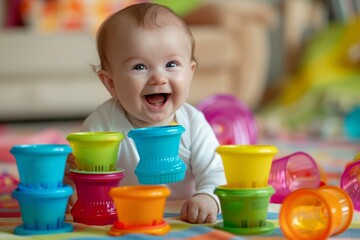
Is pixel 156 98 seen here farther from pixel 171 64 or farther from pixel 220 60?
pixel 220 60

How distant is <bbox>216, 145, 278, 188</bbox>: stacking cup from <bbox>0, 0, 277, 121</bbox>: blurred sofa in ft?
6.97

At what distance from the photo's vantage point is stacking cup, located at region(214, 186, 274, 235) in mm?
1050

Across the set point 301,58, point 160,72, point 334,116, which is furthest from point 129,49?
point 301,58

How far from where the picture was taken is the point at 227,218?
108 cm

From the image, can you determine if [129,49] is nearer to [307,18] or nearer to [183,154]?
[183,154]

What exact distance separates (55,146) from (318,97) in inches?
100

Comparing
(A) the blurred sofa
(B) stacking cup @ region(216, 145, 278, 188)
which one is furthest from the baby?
(A) the blurred sofa

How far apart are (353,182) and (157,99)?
392 millimetres

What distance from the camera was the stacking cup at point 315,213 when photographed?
3.27 feet

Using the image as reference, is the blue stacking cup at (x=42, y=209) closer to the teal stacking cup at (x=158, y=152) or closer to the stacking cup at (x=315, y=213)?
the teal stacking cup at (x=158, y=152)

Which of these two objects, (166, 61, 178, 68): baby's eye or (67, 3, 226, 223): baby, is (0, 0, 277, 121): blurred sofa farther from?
(166, 61, 178, 68): baby's eye

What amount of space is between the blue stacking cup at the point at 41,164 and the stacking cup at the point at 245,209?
243mm

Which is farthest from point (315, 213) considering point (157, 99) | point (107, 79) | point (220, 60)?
point (220, 60)

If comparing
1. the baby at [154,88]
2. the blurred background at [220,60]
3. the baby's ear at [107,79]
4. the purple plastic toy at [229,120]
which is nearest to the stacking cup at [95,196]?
the baby at [154,88]
